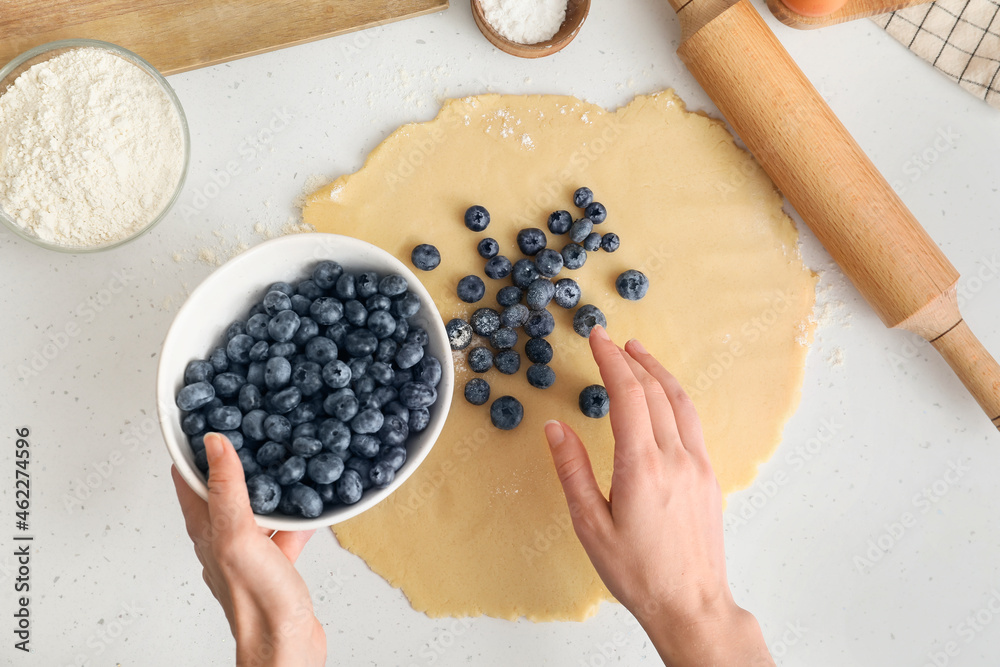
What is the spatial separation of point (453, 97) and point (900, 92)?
1184 millimetres

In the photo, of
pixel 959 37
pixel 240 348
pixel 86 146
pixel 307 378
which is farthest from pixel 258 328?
pixel 959 37

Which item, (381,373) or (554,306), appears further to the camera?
(554,306)

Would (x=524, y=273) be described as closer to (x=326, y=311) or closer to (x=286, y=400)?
(x=326, y=311)

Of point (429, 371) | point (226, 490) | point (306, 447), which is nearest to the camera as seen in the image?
point (226, 490)

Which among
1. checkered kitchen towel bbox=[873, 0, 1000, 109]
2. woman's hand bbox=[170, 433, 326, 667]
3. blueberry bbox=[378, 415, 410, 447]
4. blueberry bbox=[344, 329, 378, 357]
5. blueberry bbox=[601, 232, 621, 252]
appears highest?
checkered kitchen towel bbox=[873, 0, 1000, 109]

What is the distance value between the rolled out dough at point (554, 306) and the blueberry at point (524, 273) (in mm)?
64

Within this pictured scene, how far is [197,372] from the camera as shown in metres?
1.15

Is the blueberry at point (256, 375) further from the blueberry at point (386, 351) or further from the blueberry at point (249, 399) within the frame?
the blueberry at point (386, 351)

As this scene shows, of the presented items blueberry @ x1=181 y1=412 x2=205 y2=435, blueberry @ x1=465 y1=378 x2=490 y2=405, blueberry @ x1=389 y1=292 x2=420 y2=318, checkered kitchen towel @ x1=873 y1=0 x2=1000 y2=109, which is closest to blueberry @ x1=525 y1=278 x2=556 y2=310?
blueberry @ x1=465 y1=378 x2=490 y2=405

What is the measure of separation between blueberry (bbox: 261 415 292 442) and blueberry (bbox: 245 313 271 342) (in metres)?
0.17

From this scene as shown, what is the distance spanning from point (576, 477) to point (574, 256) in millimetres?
531

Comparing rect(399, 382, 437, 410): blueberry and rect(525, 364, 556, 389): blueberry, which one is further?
rect(525, 364, 556, 389): blueberry

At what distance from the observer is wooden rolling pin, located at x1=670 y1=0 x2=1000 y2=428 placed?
1.46m

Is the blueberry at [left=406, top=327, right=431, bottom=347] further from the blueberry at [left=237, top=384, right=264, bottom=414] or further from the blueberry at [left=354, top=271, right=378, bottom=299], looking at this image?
the blueberry at [left=237, top=384, right=264, bottom=414]
